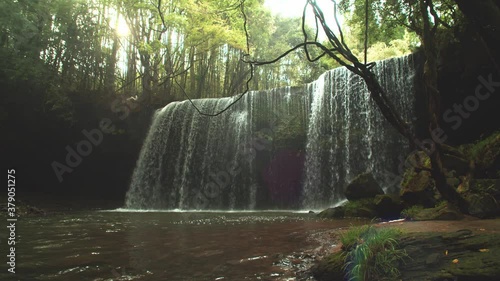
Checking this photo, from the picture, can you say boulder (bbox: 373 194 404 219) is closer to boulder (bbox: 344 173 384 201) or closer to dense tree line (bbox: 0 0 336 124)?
boulder (bbox: 344 173 384 201)

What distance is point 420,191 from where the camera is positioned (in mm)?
7543

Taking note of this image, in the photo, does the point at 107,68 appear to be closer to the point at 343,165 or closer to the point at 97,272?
the point at 343,165

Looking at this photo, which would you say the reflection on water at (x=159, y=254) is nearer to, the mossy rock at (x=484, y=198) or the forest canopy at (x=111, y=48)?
the mossy rock at (x=484, y=198)

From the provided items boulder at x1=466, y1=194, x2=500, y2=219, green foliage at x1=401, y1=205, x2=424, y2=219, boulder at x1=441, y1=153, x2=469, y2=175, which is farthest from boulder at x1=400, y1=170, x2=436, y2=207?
boulder at x1=466, y1=194, x2=500, y2=219

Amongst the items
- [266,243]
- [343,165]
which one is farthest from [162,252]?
[343,165]

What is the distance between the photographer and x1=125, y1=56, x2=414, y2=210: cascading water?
1193cm

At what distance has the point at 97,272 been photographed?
330cm

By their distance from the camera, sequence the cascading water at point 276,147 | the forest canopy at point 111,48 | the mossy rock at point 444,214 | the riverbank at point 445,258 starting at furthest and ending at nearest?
the forest canopy at point 111,48
the cascading water at point 276,147
the mossy rock at point 444,214
the riverbank at point 445,258

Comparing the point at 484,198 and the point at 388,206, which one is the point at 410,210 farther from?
the point at 484,198

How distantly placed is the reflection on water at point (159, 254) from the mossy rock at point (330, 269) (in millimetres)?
267

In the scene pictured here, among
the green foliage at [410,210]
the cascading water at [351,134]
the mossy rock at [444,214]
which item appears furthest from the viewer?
the cascading water at [351,134]

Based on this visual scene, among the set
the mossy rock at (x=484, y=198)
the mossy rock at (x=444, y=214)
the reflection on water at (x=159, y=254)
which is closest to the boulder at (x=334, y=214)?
the reflection on water at (x=159, y=254)

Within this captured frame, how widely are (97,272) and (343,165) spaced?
10.2m

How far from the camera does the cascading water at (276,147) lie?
39.1 feet
